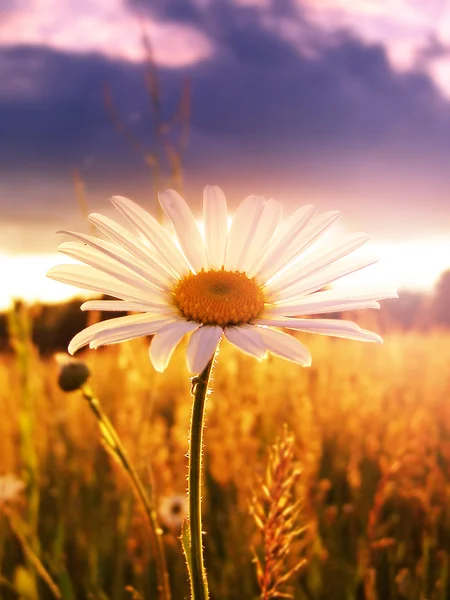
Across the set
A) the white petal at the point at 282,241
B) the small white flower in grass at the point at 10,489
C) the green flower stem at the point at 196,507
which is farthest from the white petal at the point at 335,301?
the small white flower in grass at the point at 10,489

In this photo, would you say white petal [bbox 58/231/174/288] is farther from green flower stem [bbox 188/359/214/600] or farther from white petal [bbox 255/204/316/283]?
green flower stem [bbox 188/359/214/600]

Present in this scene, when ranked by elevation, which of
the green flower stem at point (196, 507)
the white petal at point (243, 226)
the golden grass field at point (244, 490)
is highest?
the white petal at point (243, 226)

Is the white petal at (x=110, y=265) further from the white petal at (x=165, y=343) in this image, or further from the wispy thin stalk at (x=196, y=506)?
the wispy thin stalk at (x=196, y=506)

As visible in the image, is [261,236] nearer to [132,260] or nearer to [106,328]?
[132,260]

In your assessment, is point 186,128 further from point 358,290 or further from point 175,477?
point 358,290

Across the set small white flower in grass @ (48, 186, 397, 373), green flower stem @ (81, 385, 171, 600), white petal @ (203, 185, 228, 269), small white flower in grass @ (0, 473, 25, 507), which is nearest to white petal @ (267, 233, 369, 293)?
small white flower in grass @ (48, 186, 397, 373)

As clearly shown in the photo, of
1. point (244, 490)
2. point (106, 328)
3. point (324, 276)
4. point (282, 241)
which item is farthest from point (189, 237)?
point (244, 490)
